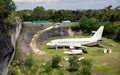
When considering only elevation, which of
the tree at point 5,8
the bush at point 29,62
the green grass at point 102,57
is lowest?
the green grass at point 102,57

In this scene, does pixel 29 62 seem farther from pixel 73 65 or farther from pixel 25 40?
pixel 25 40

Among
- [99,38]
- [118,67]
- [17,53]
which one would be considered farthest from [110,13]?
[17,53]

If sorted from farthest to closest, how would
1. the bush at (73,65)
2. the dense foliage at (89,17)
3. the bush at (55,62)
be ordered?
the dense foliage at (89,17) < the bush at (55,62) < the bush at (73,65)

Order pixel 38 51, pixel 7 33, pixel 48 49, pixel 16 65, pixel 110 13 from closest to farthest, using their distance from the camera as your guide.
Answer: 1. pixel 7 33
2. pixel 16 65
3. pixel 38 51
4. pixel 48 49
5. pixel 110 13

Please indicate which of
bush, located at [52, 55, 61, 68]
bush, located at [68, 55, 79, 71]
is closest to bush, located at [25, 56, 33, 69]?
bush, located at [52, 55, 61, 68]

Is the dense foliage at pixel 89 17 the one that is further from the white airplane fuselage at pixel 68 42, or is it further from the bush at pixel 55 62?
the bush at pixel 55 62

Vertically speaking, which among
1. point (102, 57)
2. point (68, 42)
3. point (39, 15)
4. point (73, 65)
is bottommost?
point (102, 57)

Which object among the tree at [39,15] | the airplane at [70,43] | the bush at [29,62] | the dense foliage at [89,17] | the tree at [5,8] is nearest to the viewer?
the tree at [5,8]

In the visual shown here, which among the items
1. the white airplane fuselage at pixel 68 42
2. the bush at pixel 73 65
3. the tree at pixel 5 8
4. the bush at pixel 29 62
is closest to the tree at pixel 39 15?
the white airplane fuselage at pixel 68 42

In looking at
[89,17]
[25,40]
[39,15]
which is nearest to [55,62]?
[25,40]

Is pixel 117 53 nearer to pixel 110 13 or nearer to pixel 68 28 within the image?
pixel 68 28

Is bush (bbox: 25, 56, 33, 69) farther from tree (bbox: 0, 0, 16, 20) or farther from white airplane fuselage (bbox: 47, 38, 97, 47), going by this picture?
white airplane fuselage (bbox: 47, 38, 97, 47)
